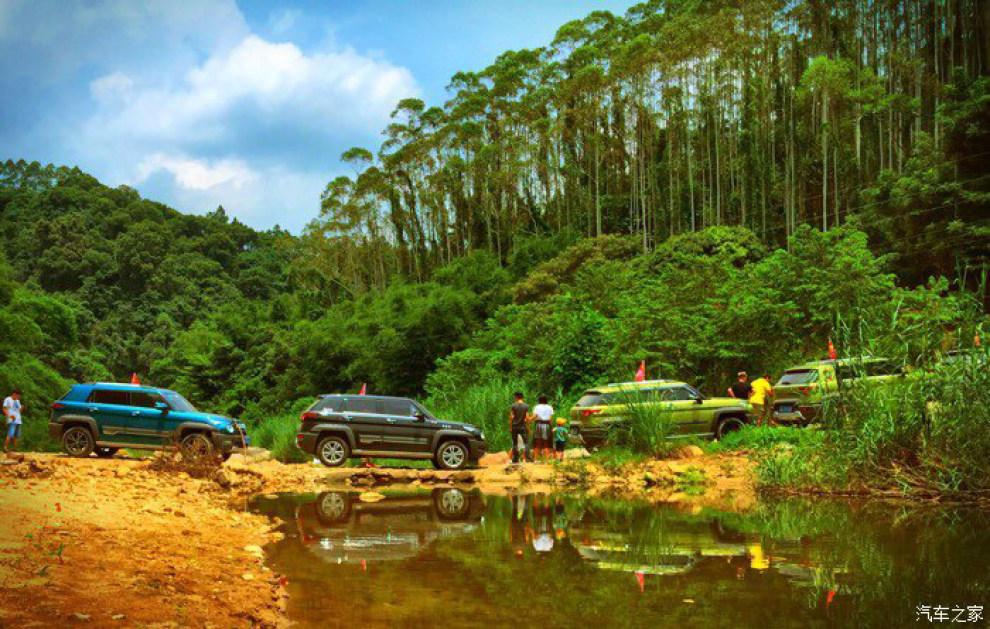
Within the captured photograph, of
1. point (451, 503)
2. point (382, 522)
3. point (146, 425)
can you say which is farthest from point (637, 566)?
point (146, 425)

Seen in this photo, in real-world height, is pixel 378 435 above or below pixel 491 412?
below

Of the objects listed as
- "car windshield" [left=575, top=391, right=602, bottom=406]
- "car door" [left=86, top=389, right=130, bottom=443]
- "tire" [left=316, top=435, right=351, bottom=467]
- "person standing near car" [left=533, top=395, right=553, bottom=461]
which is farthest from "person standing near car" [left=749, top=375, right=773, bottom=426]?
"car door" [left=86, top=389, right=130, bottom=443]

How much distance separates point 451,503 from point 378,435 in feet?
16.6

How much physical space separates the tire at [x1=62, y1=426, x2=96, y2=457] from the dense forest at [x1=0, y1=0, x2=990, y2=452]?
351 inches

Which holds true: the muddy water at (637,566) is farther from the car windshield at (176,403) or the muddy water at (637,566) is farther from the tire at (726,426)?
the car windshield at (176,403)

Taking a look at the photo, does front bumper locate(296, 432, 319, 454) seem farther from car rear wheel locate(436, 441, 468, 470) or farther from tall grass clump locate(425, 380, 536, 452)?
tall grass clump locate(425, 380, 536, 452)

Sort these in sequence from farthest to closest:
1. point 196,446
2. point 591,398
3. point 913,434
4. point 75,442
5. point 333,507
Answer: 1. point 591,398
2. point 75,442
3. point 196,446
4. point 333,507
5. point 913,434

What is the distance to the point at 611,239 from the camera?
40938mm

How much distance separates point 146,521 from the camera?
7953mm

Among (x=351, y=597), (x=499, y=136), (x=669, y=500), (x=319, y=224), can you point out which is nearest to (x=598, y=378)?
(x=669, y=500)

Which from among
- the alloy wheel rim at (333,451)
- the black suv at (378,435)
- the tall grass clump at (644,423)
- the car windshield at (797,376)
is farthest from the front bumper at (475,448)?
the car windshield at (797,376)

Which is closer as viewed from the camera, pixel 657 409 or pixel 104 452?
pixel 657 409

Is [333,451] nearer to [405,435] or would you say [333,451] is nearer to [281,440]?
[405,435]

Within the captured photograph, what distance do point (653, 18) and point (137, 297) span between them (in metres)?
46.9
